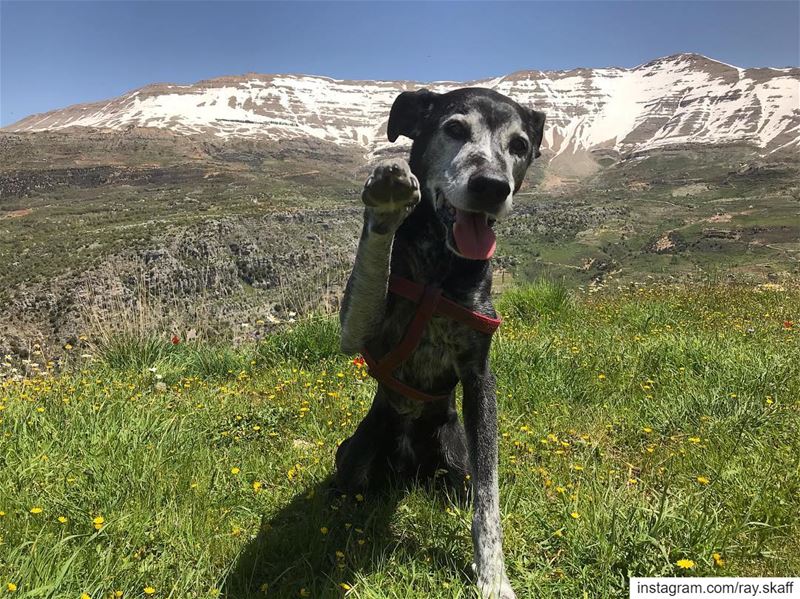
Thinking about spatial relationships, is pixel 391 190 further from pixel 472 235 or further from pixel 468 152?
pixel 468 152

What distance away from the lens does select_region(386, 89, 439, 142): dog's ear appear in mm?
3088

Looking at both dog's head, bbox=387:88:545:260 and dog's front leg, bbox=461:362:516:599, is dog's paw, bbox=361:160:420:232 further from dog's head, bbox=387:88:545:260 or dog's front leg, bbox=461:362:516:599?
dog's front leg, bbox=461:362:516:599

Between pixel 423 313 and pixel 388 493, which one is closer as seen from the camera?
pixel 423 313

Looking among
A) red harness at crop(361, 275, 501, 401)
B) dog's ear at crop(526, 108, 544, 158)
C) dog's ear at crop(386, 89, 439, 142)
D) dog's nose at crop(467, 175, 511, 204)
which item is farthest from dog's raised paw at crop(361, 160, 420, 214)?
dog's ear at crop(526, 108, 544, 158)

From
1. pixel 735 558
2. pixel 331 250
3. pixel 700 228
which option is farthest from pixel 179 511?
pixel 700 228

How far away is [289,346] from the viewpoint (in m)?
6.59

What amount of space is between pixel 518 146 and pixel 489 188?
2.68 ft

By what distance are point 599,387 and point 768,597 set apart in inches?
104

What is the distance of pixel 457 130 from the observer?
2791 mm

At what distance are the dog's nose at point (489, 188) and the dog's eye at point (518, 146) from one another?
70 cm

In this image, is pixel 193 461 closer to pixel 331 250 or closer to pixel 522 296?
pixel 522 296

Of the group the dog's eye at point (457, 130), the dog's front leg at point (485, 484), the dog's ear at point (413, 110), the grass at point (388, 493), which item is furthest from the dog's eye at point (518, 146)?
the grass at point (388, 493)

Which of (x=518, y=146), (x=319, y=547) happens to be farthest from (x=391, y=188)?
(x=319, y=547)

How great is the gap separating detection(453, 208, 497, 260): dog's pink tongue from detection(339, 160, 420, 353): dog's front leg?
1.23 feet
